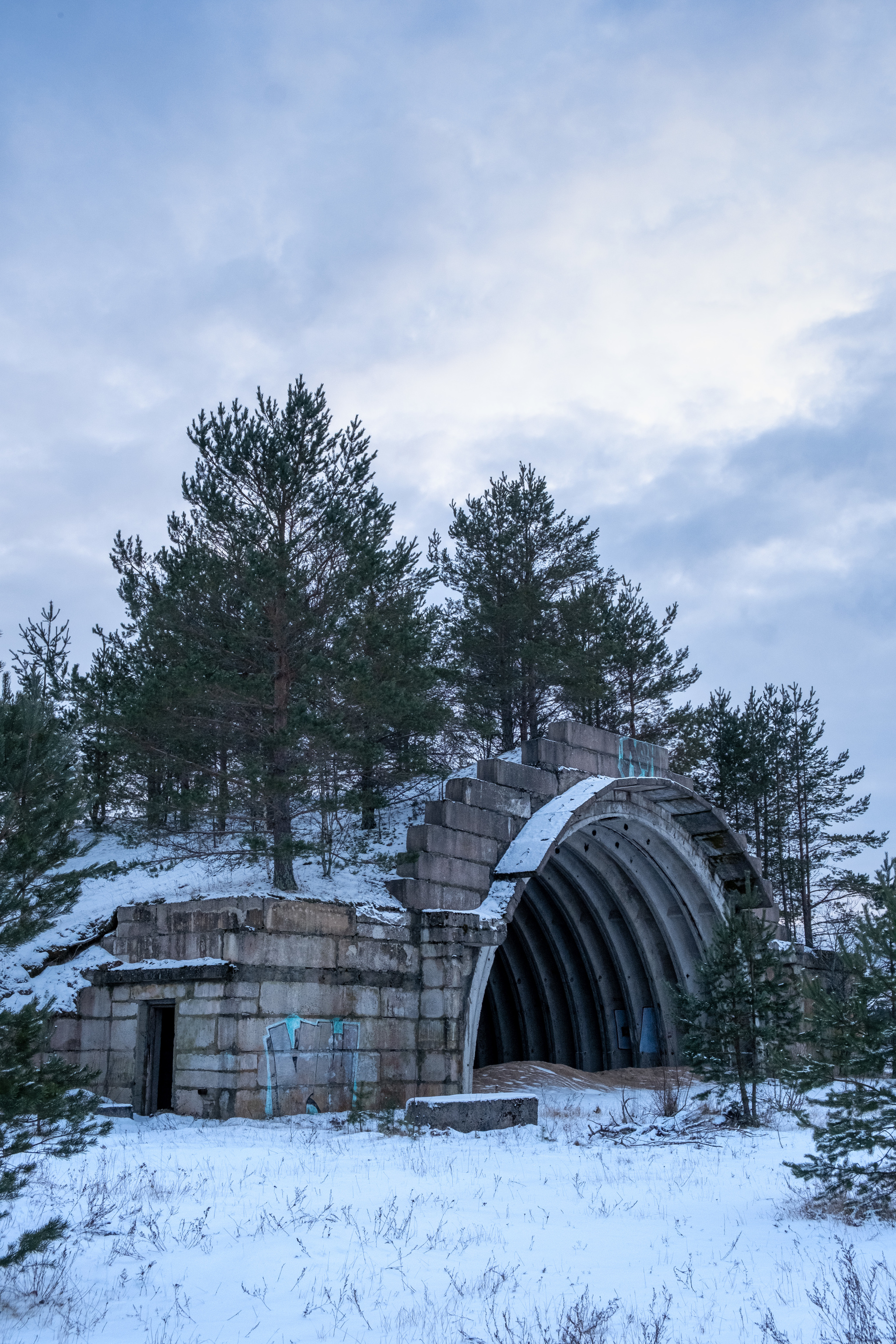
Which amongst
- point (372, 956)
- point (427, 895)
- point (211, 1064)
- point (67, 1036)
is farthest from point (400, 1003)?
point (67, 1036)

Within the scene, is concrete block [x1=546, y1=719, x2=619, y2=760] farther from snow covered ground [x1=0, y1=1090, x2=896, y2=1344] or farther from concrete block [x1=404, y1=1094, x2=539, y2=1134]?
snow covered ground [x1=0, y1=1090, x2=896, y2=1344]

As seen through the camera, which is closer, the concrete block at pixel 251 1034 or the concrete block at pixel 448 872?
the concrete block at pixel 251 1034

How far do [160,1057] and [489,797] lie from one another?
21.2ft

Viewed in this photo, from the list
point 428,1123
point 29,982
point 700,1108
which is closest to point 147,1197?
point 428,1123

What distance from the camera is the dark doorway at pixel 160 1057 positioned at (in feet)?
52.6

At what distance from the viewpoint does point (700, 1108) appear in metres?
16.0

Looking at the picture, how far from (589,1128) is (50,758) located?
9727mm

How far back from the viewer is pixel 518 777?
19109mm

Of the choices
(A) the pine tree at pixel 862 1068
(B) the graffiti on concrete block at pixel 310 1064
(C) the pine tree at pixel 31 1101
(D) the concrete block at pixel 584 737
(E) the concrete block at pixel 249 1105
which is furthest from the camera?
(D) the concrete block at pixel 584 737

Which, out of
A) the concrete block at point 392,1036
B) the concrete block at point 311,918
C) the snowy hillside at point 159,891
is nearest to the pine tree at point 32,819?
the concrete block at point 311,918

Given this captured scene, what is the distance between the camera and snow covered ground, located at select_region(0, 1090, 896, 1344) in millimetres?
5891

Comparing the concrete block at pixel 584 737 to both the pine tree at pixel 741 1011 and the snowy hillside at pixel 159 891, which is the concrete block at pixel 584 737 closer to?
the snowy hillside at pixel 159 891

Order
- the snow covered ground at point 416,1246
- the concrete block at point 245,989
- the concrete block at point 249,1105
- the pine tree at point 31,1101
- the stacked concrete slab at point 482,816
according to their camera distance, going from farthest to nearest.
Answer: the stacked concrete slab at point 482,816
the concrete block at point 245,989
the concrete block at point 249,1105
the pine tree at point 31,1101
the snow covered ground at point 416,1246

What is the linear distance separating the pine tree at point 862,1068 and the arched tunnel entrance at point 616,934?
43.8 feet
